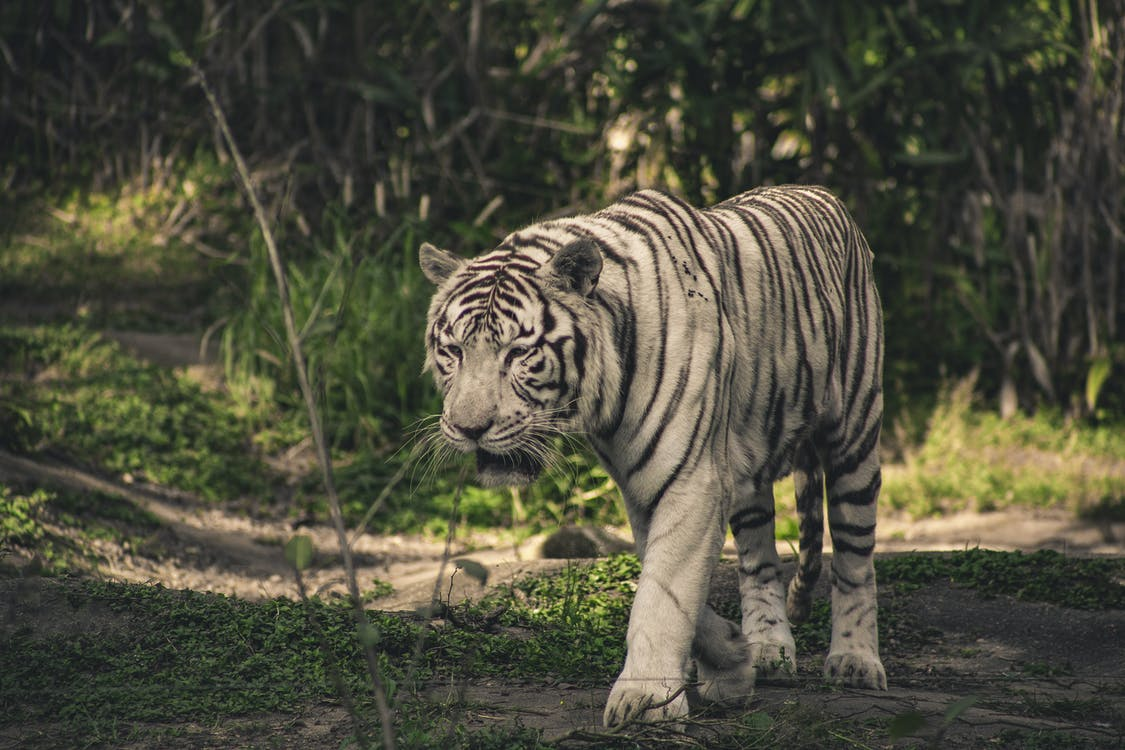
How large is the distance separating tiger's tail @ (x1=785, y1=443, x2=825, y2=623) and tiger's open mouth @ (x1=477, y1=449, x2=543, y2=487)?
4.68ft

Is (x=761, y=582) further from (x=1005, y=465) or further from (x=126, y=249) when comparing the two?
(x=126, y=249)

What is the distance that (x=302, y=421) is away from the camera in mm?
7320

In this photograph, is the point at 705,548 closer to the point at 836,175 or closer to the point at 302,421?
the point at 302,421

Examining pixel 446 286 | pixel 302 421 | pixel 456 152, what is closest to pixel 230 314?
pixel 302 421

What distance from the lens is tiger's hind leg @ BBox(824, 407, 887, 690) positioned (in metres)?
3.69

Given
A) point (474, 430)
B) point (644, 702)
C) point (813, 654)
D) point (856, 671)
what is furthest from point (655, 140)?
point (644, 702)

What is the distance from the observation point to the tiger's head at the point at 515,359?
288 centimetres

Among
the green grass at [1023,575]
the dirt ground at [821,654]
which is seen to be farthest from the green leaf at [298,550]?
the green grass at [1023,575]

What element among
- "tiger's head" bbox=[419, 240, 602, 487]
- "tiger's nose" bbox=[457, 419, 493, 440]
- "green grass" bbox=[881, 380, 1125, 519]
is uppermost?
"tiger's head" bbox=[419, 240, 602, 487]

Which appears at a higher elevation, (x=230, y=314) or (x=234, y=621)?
(x=230, y=314)

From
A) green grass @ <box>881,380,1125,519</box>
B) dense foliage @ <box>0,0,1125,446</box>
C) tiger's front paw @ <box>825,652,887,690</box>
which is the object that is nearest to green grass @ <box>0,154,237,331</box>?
dense foliage @ <box>0,0,1125,446</box>

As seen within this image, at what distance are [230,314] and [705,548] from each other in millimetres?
5867

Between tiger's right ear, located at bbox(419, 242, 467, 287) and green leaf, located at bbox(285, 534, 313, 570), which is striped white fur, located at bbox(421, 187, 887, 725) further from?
green leaf, located at bbox(285, 534, 313, 570)

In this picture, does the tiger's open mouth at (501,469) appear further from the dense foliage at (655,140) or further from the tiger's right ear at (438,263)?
the dense foliage at (655,140)
